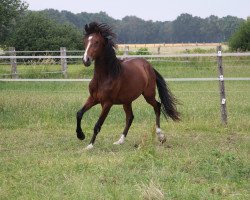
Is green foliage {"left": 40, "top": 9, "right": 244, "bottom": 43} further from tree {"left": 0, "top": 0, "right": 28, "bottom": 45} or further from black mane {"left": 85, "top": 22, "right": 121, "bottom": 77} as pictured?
black mane {"left": 85, "top": 22, "right": 121, "bottom": 77}

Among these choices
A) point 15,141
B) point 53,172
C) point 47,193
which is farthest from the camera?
point 15,141

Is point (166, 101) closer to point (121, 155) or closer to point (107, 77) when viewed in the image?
point (107, 77)

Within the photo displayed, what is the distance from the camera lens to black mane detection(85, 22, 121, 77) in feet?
24.7

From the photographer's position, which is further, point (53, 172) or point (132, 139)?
point (132, 139)

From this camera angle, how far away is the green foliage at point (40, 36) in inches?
1371

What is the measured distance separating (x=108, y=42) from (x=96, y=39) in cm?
31

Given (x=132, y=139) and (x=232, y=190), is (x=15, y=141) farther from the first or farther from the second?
(x=232, y=190)

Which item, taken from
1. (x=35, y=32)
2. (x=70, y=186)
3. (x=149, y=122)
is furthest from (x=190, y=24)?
(x=70, y=186)

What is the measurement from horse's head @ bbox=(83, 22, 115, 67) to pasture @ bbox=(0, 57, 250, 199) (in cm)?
158

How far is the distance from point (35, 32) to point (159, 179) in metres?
31.6

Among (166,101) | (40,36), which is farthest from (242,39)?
(166,101)

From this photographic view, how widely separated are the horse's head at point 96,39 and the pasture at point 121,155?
5.17 ft

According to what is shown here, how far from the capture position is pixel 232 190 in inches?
197

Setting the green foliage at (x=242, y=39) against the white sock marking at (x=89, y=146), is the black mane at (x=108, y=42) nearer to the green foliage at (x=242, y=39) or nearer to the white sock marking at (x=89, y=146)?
the white sock marking at (x=89, y=146)
